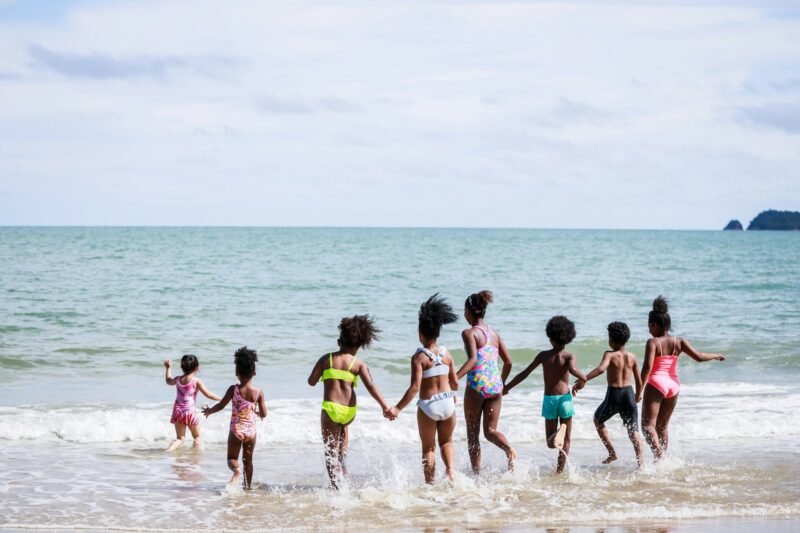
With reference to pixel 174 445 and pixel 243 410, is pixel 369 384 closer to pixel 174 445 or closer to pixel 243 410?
pixel 243 410

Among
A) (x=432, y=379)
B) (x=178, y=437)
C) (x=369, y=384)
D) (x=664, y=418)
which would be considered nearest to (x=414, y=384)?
(x=432, y=379)

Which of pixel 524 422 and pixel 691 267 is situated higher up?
pixel 691 267

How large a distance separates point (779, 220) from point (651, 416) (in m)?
203

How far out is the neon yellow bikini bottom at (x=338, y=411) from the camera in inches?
289

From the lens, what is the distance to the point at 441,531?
6488 mm

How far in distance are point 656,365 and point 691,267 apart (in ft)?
152

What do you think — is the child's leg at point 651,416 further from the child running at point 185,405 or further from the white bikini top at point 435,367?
the child running at point 185,405

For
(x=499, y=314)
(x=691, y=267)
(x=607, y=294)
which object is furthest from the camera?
(x=691, y=267)

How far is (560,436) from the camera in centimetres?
793

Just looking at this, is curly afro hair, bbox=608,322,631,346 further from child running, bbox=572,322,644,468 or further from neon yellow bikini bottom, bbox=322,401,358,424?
neon yellow bikini bottom, bbox=322,401,358,424

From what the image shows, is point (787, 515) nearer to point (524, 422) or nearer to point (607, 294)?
point (524, 422)

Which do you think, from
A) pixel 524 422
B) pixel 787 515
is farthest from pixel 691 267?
pixel 787 515

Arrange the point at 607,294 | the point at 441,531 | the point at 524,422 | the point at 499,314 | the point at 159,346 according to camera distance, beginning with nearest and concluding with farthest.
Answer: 1. the point at 441,531
2. the point at 524,422
3. the point at 159,346
4. the point at 499,314
5. the point at 607,294

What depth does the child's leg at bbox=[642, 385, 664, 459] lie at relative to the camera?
838 centimetres
